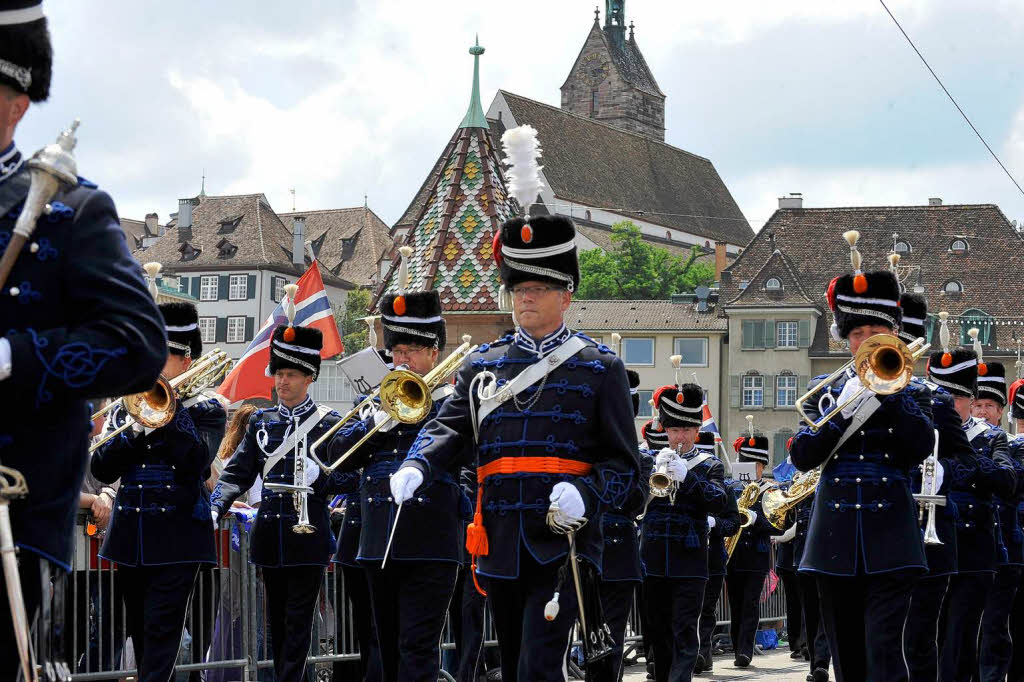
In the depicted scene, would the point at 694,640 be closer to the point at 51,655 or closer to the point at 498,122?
the point at 51,655

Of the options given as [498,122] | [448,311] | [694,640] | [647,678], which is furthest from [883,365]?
[498,122]

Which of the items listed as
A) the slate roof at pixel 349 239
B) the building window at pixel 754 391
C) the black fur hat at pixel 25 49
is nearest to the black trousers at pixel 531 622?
the black fur hat at pixel 25 49

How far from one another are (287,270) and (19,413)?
94.4 meters

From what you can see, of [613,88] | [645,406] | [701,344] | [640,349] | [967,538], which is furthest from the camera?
[613,88]

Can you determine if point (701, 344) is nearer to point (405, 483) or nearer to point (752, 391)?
point (752, 391)

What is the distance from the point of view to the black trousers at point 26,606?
4.21 meters

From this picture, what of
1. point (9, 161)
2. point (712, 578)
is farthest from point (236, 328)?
point (9, 161)

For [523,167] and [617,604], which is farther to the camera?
[617,604]

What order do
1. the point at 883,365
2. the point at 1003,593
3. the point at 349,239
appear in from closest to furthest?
the point at 883,365, the point at 1003,593, the point at 349,239

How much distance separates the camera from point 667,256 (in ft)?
318

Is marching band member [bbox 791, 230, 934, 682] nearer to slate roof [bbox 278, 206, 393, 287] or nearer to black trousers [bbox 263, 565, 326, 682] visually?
black trousers [bbox 263, 565, 326, 682]

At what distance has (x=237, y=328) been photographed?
95938mm

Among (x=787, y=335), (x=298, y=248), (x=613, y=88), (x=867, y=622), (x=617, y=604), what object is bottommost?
(x=617, y=604)

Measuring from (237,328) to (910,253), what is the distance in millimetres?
37452
